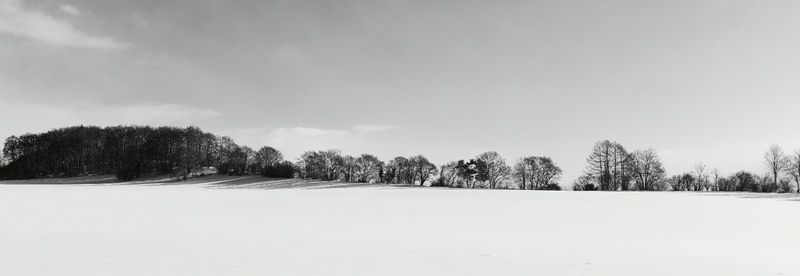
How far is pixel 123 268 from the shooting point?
6.66 meters

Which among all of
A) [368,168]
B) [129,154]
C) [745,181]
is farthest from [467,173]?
[129,154]

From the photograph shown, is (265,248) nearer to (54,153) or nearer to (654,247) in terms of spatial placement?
(654,247)

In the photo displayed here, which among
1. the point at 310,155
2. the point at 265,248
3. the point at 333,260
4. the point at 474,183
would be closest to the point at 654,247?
the point at 333,260

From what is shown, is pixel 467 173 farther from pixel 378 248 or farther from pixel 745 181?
pixel 378 248

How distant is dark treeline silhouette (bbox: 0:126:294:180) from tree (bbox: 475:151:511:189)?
117 feet

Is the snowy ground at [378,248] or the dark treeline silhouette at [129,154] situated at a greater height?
the dark treeline silhouette at [129,154]

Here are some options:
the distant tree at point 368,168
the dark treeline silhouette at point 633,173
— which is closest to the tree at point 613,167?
the dark treeline silhouette at point 633,173

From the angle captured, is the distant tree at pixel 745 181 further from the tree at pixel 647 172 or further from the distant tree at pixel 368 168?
the distant tree at pixel 368 168

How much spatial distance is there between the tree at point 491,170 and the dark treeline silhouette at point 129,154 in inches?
1399

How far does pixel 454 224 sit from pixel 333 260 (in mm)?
7815

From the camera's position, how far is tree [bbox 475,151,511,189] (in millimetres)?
73000

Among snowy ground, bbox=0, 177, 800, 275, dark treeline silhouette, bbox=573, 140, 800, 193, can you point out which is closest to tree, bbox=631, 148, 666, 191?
dark treeline silhouette, bbox=573, 140, 800, 193

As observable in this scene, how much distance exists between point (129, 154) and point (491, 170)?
7073 centimetres

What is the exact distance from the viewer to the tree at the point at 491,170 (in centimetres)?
7300
